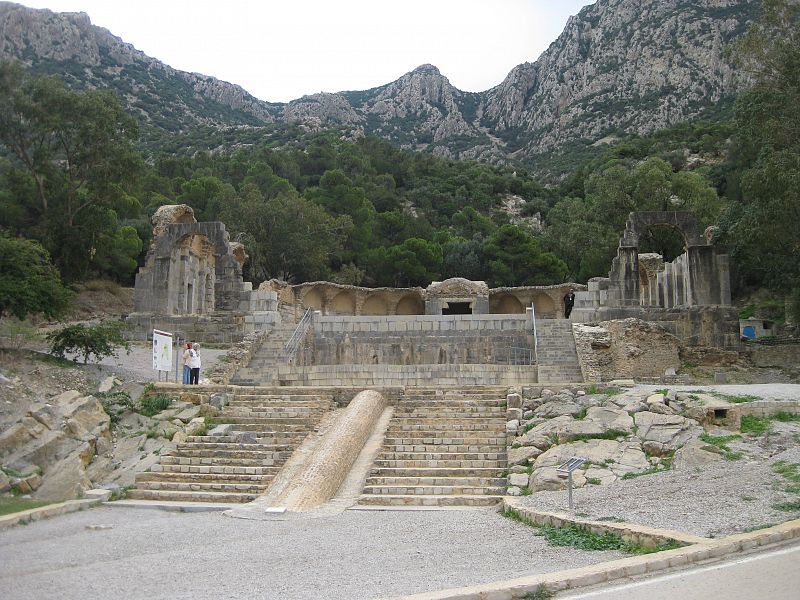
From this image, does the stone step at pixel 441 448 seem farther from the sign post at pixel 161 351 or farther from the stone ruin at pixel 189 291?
the stone ruin at pixel 189 291

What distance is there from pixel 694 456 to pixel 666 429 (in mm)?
1286

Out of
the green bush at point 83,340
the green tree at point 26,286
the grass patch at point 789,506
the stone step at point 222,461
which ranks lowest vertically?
the stone step at point 222,461

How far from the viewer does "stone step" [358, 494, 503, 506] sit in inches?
407

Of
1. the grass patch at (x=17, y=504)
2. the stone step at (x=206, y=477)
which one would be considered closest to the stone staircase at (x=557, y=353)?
the stone step at (x=206, y=477)

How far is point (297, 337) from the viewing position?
21.3 meters

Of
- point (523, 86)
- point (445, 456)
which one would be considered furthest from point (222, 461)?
point (523, 86)

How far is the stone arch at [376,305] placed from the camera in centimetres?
4350

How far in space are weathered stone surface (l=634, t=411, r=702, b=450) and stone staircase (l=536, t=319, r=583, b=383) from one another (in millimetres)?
6252

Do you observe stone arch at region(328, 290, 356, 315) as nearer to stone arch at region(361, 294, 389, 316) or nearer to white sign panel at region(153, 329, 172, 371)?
stone arch at region(361, 294, 389, 316)

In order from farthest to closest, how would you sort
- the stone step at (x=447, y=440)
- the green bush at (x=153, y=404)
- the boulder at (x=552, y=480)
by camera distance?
the green bush at (x=153, y=404)
the stone step at (x=447, y=440)
the boulder at (x=552, y=480)

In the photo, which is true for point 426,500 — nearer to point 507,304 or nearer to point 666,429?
point 666,429

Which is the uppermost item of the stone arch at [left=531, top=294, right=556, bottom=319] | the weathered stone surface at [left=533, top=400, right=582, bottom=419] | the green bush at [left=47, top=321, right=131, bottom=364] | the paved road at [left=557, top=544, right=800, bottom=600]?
the stone arch at [left=531, top=294, right=556, bottom=319]

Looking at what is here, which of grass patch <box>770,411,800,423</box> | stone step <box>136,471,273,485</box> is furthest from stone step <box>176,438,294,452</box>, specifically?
grass patch <box>770,411,800,423</box>

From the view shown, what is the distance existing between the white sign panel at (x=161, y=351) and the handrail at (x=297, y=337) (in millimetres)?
4352
